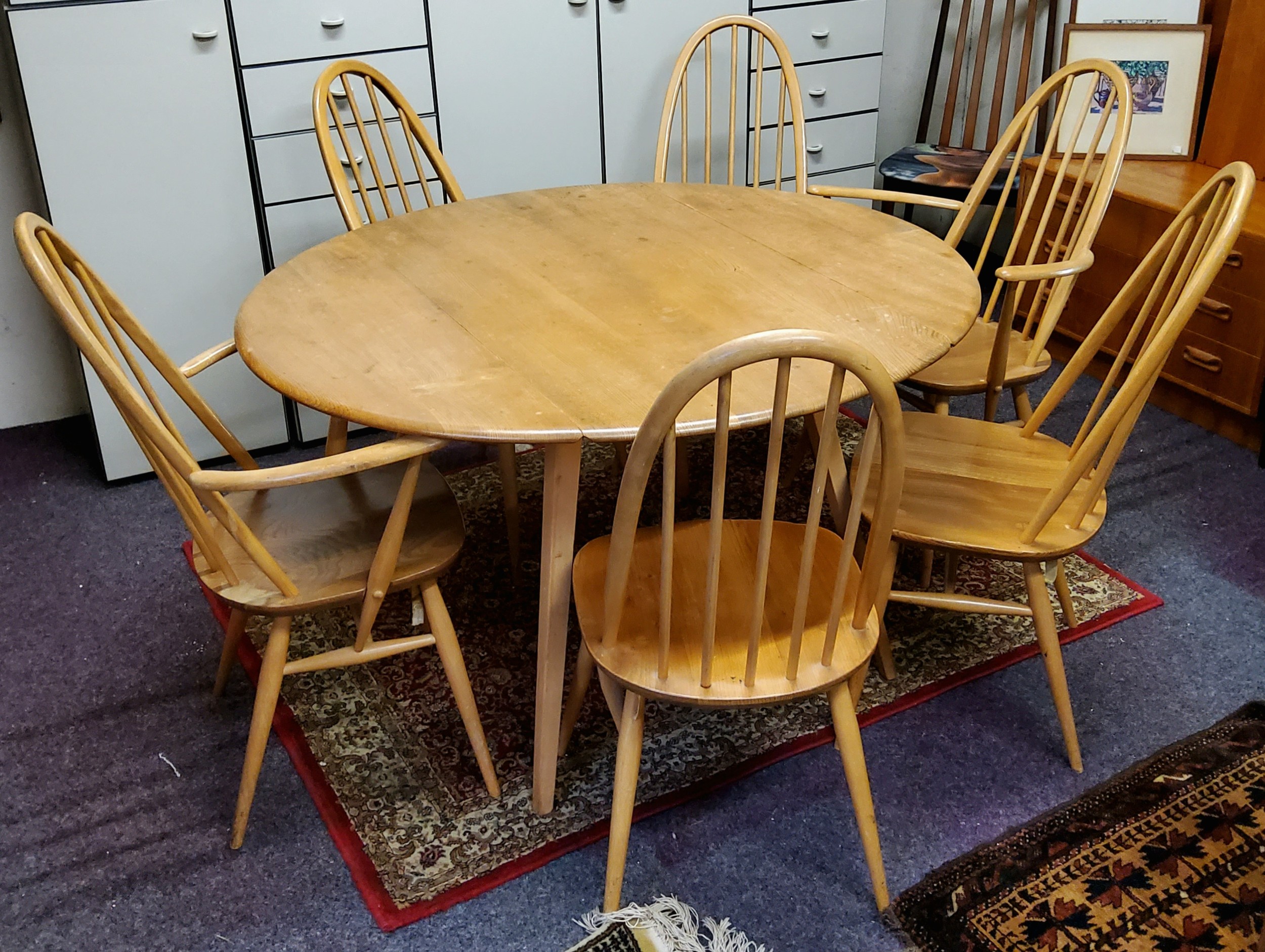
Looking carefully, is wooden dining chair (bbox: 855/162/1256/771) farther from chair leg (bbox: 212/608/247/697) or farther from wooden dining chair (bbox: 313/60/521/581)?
chair leg (bbox: 212/608/247/697)

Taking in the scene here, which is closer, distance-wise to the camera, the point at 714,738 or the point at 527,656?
the point at 714,738

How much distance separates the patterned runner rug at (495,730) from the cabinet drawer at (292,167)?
33.9 inches

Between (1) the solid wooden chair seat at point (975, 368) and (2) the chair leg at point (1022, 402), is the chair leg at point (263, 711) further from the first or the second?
(2) the chair leg at point (1022, 402)

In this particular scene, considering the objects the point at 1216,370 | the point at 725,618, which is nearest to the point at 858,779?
the point at 725,618

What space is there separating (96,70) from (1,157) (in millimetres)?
491

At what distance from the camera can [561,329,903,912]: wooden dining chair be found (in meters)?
1.18

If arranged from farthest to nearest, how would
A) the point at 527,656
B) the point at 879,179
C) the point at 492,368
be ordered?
the point at 879,179, the point at 527,656, the point at 492,368

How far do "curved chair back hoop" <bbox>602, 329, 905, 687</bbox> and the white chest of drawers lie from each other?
1506 millimetres

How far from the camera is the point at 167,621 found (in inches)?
85.3

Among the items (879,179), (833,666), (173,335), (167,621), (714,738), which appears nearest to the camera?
(833,666)

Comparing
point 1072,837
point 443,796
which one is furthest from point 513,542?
point 1072,837

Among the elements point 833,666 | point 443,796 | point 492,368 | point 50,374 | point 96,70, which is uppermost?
point 96,70

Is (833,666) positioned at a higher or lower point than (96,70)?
lower

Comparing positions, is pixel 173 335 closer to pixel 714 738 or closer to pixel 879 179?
pixel 714 738
